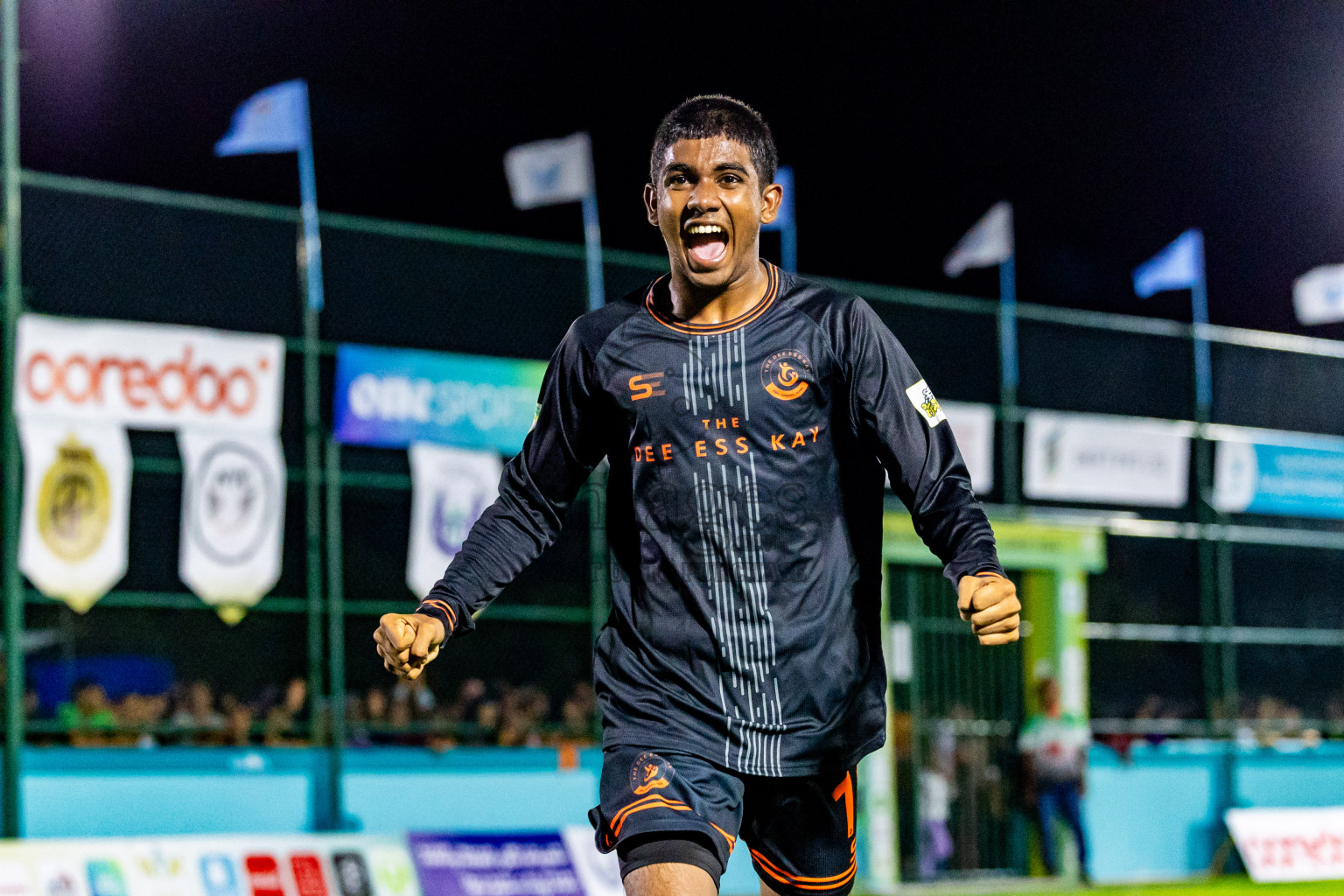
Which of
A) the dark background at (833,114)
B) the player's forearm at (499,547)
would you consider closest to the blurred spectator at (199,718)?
the player's forearm at (499,547)

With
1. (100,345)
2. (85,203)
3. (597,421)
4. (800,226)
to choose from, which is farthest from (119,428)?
(800,226)

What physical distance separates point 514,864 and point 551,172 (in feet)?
17.3

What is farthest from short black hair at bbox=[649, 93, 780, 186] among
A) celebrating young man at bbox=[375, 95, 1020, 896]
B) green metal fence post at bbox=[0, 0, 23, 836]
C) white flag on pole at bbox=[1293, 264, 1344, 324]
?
white flag on pole at bbox=[1293, 264, 1344, 324]

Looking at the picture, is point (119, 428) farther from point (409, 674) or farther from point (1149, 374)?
point (1149, 374)

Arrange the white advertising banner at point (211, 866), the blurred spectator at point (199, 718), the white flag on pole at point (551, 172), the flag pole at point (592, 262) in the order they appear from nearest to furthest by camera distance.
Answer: the white advertising banner at point (211, 866) → the blurred spectator at point (199, 718) → the flag pole at point (592, 262) → the white flag on pole at point (551, 172)

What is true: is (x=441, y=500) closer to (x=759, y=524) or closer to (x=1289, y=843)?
(x=759, y=524)

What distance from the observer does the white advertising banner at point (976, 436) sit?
557 inches

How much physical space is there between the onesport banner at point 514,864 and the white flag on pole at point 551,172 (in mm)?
4749

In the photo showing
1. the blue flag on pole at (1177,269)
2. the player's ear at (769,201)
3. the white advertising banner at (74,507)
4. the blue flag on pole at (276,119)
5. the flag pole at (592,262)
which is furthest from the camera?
the blue flag on pole at (1177,269)

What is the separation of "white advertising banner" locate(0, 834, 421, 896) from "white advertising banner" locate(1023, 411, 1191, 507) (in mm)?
7552

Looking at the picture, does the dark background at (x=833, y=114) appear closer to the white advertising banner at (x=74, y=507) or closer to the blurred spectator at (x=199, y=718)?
the blurred spectator at (x=199, y=718)

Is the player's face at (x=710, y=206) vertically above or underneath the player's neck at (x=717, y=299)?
above

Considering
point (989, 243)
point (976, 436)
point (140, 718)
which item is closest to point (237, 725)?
point (140, 718)

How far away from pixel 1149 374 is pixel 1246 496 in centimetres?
149
